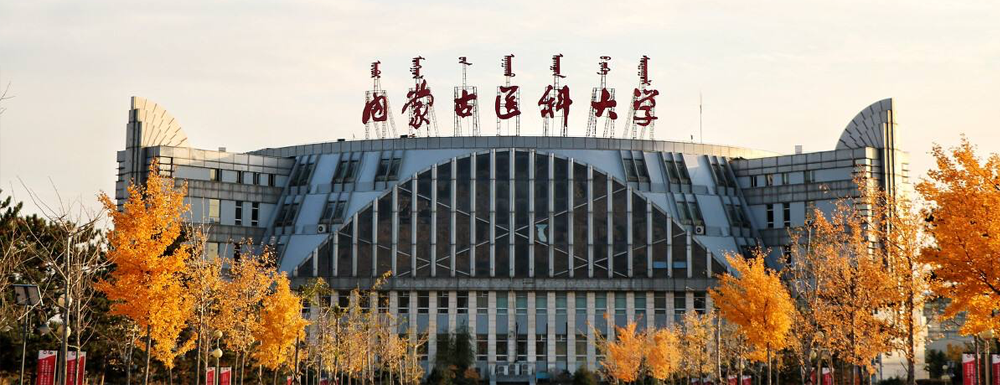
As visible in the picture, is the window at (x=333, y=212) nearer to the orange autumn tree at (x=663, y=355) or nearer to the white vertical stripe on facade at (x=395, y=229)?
the white vertical stripe on facade at (x=395, y=229)

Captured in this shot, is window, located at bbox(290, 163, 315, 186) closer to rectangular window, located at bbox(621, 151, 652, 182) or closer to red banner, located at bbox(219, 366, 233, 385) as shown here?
rectangular window, located at bbox(621, 151, 652, 182)

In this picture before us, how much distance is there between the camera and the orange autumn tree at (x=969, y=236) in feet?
126

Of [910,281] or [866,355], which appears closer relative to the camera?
[910,281]

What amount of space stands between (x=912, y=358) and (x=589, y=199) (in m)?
78.3

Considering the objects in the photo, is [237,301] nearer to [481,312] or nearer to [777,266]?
[481,312]

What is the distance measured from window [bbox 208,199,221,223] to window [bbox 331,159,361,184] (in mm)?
12173

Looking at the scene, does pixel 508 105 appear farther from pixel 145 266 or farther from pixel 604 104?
pixel 145 266

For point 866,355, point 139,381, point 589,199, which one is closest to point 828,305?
point 866,355

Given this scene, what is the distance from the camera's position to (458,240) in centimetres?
12850

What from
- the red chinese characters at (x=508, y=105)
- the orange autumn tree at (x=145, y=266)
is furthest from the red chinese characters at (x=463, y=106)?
the orange autumn tree at (x=145, y=266)

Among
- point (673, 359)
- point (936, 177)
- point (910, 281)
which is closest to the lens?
point (936, 177)

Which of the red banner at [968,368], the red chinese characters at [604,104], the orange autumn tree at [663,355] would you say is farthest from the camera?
the red chinese characters at [604,104]

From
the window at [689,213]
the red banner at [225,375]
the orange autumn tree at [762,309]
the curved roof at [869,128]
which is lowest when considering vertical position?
the red banner at [225,375]

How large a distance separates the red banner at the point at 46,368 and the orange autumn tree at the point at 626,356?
5755 cm
